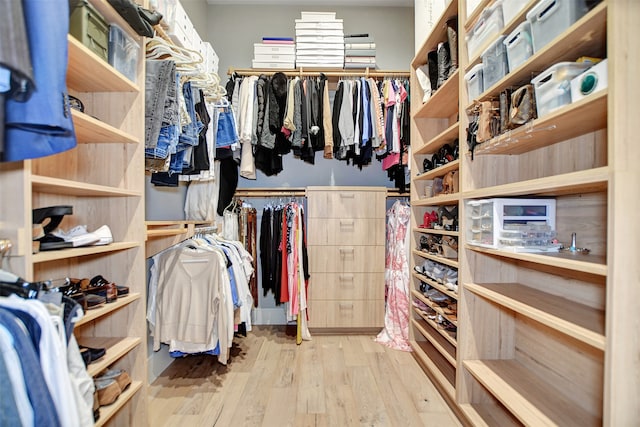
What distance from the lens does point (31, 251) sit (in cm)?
91

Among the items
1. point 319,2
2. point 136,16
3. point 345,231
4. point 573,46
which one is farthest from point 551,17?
point 319,2

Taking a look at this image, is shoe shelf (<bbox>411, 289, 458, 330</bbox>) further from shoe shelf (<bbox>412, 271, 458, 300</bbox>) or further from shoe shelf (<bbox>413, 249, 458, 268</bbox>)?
shoe shelf (<bbox>413, 249, 458, 268</bbox>)

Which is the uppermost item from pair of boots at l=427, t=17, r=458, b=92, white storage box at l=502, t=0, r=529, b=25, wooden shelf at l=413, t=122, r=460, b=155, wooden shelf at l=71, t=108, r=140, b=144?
pair of boots at l=427, t=17, r=458, b=92

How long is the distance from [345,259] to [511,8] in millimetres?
2073

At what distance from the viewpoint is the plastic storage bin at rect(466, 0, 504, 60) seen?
139 cm

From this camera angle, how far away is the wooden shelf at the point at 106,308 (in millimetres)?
1096

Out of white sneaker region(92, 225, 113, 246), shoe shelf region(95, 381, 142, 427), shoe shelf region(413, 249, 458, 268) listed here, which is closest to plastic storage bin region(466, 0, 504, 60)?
shoe shelf region(413, 249, 458, 268)

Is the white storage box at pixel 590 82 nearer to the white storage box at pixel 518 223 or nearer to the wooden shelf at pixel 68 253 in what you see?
the white storage box at pixel 518 223

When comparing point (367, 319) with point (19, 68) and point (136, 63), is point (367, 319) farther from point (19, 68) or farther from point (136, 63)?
point (19, 68)

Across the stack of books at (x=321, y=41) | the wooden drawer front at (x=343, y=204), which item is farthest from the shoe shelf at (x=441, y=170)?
the stack of books at (x=321, y=41)

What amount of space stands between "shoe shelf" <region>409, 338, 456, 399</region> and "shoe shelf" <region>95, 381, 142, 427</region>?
5.61ft

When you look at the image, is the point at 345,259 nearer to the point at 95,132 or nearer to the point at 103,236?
the point at 103,236

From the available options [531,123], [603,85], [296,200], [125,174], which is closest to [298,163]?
[296,200]

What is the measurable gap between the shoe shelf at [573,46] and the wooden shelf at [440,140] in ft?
1.57
